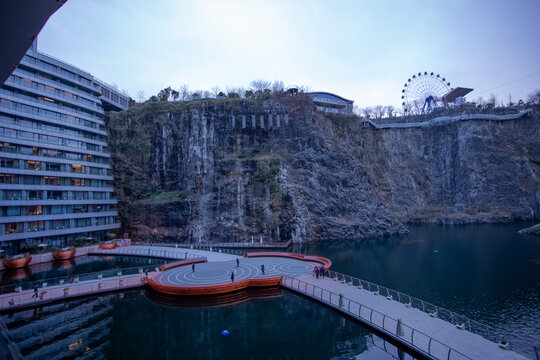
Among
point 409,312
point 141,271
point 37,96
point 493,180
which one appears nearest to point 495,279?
point 409,312

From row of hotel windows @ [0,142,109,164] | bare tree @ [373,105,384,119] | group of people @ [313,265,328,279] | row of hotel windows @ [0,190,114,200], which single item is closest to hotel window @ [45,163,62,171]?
row of hotel windows @ [0,142,109,164]

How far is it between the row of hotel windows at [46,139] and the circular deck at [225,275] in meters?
40.9

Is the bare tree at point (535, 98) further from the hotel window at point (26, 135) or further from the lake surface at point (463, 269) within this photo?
the hotel window at point (26, 135)

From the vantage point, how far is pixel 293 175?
70.2m

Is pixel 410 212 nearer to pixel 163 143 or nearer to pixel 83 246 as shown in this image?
pixel 163 143

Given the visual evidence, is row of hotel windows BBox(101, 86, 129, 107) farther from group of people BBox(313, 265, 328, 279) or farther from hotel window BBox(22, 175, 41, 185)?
group of people BBox(313, 265, 328, 279)

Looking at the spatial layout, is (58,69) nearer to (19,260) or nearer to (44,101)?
(44,101)

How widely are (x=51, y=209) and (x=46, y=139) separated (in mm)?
13781

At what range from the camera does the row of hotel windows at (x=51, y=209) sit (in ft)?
168

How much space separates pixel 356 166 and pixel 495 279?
149 ft

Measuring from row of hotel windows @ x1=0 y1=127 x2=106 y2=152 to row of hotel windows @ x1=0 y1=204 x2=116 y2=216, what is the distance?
41.5 ft

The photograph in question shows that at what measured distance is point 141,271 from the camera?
37.6 m

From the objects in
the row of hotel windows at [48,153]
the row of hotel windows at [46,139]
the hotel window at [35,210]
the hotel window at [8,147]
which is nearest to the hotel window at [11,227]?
the hotel window at [35,210]

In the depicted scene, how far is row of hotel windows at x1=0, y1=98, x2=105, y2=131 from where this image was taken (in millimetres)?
53562
